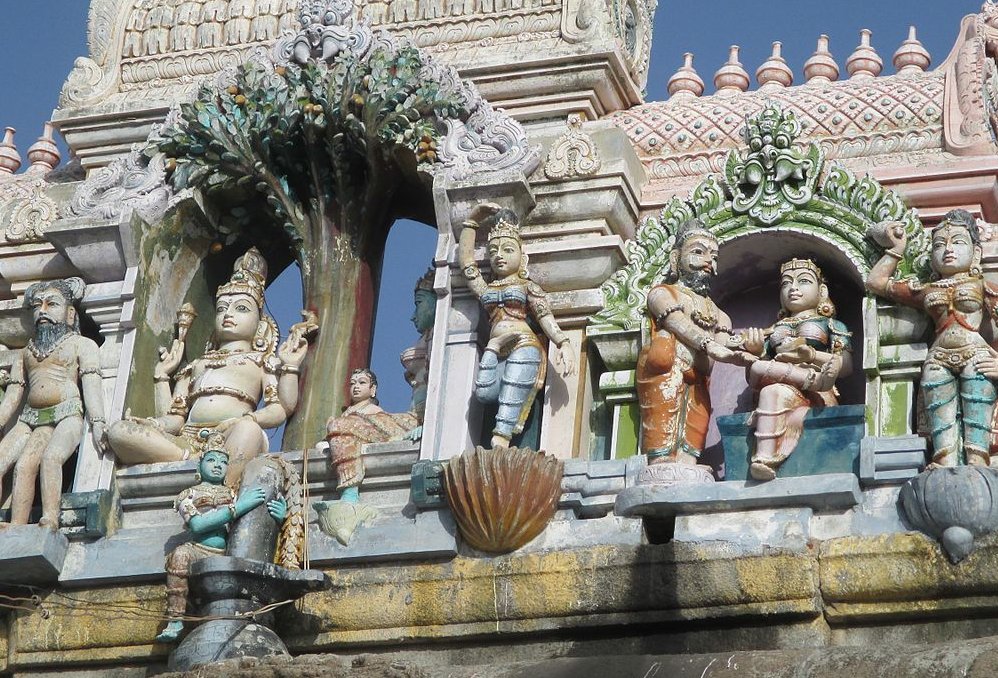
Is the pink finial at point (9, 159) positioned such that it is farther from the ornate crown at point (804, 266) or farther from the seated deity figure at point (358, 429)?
the ornate crown at point (804, 266)

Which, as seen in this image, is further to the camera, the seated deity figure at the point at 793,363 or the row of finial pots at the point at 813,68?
the row of finial pots at the point at 813,68

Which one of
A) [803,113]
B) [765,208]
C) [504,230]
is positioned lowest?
[504,230]

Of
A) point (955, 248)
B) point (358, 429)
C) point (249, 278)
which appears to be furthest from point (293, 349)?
point (955, 248)

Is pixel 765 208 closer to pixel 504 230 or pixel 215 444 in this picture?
pixel 504 230

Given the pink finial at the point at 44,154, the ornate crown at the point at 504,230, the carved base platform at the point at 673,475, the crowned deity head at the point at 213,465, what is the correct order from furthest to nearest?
the pink finial at the point at 44,154
the ornate crown at the point at 504,230
the crowned deity head at the point at 213,465
the carved base platform at the point at 673,475

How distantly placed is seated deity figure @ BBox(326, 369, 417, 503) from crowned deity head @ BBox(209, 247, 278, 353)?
0.92 meters

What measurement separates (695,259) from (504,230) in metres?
1.43

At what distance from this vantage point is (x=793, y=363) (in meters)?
16.8

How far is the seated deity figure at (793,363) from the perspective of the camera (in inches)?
651

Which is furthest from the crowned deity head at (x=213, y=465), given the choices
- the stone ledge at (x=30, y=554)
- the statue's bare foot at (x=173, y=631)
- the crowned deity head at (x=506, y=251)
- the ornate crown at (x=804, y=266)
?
the ornate crown at (x=804, y=266)

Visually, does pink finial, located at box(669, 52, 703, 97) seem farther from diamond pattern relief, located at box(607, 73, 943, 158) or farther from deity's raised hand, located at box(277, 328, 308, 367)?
deity's raised hand, located at box(277, 328, 308, 367)

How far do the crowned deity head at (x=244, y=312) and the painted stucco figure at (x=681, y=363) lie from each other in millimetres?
3244

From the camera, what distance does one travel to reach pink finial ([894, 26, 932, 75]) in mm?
19156

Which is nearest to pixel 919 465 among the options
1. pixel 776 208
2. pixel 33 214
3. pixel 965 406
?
pixel 965 406
